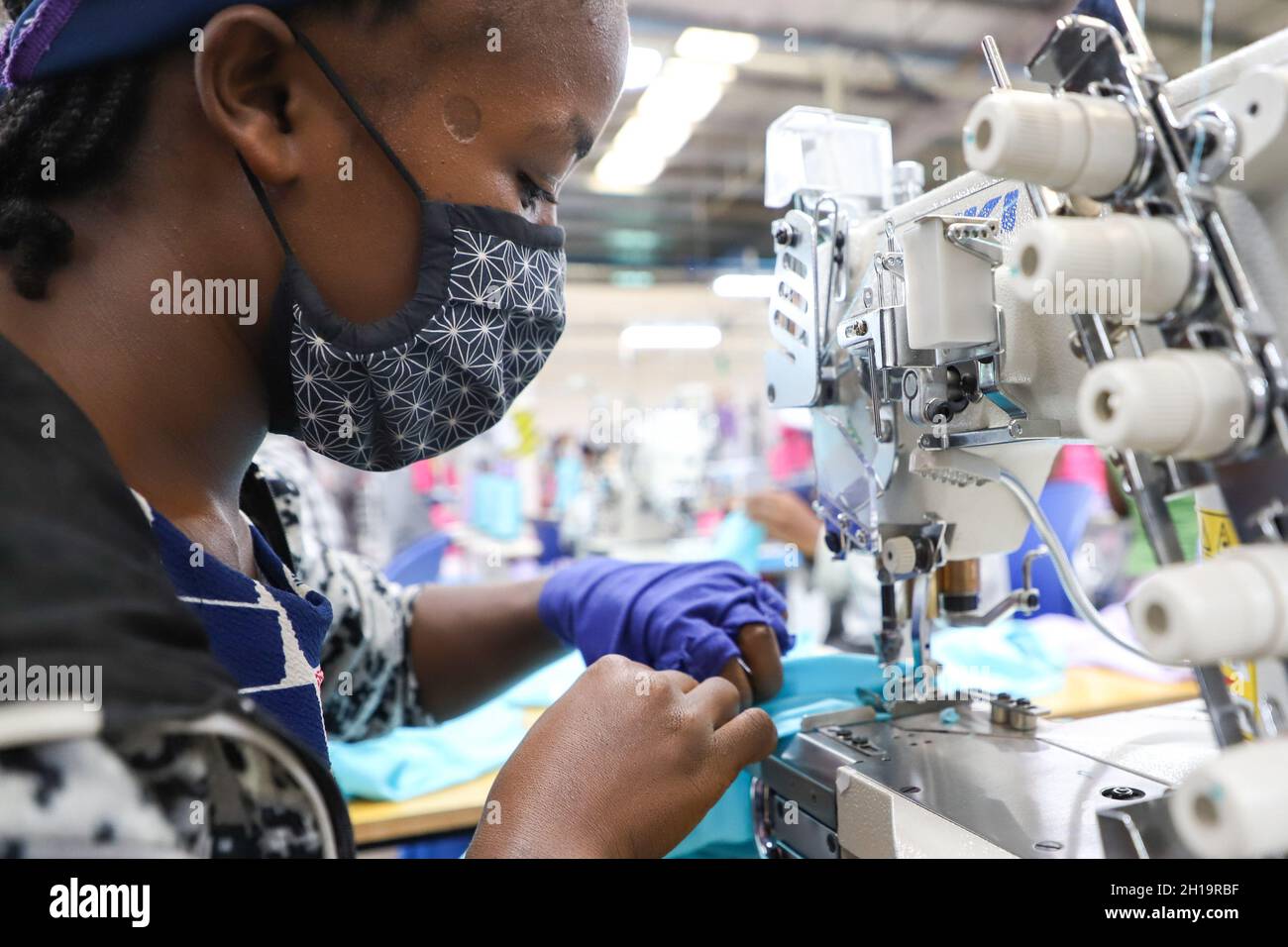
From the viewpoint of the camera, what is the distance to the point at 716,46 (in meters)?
4.79

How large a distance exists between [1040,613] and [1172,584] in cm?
221

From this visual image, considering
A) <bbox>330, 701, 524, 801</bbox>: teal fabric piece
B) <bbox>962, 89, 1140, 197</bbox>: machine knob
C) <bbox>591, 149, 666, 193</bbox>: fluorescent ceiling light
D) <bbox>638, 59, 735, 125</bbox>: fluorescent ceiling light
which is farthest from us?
<bbox>591, 149, 666, 193</bbox>: fluorescent ceiling light

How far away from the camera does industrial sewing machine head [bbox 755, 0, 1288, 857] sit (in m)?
0.46

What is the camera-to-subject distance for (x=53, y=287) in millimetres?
667

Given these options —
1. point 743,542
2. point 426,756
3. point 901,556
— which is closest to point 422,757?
point 426,756

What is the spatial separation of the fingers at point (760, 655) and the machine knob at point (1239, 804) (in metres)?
0.59

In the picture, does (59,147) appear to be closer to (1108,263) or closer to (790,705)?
(1108,263)

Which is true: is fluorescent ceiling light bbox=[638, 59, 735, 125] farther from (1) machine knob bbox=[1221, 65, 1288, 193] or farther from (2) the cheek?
(1) machine knob bbox=[1221, 65, 1288, 193]

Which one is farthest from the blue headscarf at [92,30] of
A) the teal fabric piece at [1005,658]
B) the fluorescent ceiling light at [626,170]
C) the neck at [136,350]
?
the fluorescent ceiling light at [626,170]

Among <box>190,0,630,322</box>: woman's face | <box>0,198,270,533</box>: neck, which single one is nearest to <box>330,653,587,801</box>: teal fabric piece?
<box>0,198,270,533</box>: neck

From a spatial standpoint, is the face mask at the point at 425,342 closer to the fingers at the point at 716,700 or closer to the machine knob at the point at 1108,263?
the fingers at the point at 716,700

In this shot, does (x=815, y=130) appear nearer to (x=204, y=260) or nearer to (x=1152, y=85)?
(x=1152, y=85)

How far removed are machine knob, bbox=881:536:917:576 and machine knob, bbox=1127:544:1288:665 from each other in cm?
49

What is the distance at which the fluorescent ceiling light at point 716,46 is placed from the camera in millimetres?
4633
